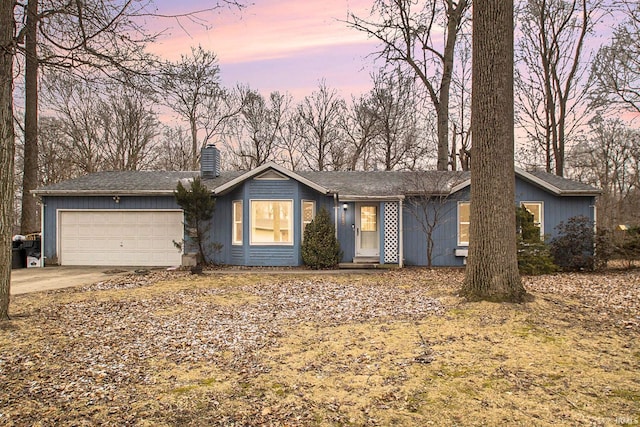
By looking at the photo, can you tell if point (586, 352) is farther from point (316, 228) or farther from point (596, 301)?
point (316, 228)

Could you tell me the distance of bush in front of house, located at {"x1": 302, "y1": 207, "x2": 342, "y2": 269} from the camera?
1265 centimetres

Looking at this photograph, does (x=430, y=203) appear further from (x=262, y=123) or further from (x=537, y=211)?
(x=262, y=123)

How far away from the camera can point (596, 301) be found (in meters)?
7.54

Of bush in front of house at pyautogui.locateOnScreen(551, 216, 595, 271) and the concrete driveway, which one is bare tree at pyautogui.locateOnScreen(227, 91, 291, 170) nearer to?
the concrete driveway

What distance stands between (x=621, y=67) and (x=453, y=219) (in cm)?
1031

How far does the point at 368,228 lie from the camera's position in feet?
45.9

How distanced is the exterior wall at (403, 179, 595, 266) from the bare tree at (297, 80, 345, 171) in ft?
42.7

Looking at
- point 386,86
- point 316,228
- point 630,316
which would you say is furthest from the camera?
point 386,86

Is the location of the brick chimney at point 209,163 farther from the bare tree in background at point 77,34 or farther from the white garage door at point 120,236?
the bare tree in background at point 77,34

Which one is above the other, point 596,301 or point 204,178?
point 204,178

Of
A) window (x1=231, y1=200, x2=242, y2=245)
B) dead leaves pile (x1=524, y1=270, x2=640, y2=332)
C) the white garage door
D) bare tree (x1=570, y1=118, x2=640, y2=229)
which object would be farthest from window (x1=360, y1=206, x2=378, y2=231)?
bare tree (x1=570, y1=118, x2=640, y2=229)

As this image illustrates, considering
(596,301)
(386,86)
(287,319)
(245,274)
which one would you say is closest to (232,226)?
(245,274)

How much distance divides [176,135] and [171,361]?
2506 centimetres

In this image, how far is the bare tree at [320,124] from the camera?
2608 cm
